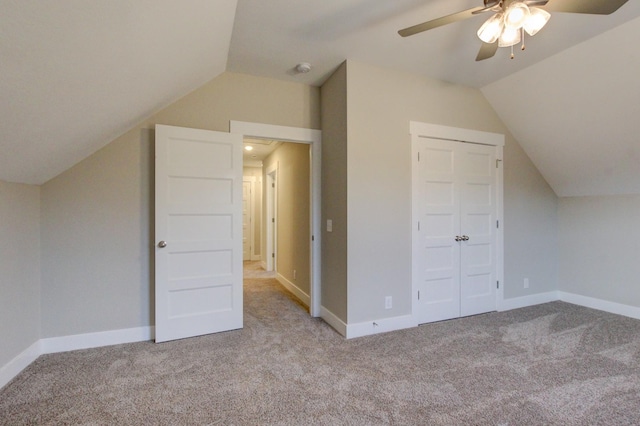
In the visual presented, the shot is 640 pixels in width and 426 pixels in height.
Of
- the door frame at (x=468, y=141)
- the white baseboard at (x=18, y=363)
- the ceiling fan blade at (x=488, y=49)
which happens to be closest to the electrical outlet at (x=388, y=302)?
the door frame at (x=468, y=141)

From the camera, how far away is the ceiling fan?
152 cm

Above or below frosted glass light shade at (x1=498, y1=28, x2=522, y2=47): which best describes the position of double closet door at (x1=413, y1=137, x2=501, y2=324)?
below

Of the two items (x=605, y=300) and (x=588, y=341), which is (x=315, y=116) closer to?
(x=588, y=341)

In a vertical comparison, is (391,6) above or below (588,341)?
above

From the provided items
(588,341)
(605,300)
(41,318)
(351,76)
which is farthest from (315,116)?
(605,300)

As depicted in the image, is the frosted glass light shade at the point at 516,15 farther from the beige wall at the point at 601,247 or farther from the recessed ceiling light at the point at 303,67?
the beige wall at the point at 601,247

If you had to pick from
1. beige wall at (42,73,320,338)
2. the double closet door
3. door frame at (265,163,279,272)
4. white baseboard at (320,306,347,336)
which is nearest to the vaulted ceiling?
beige wall at (42,73,320,338)

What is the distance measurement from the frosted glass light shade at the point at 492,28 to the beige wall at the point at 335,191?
125cm

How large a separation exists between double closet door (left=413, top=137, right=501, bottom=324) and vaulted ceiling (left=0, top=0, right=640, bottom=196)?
0.79m

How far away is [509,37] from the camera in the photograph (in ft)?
5.91

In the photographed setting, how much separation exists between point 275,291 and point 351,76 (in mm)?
3161

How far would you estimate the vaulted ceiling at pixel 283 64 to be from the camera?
1.27m

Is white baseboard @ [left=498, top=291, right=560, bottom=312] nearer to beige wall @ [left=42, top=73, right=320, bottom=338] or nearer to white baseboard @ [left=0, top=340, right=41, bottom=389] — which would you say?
beige wall @ [left=42, top=73, right=320, bottom=338]

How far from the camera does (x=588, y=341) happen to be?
8.73 ft
